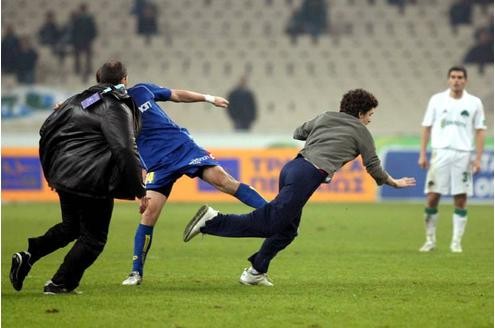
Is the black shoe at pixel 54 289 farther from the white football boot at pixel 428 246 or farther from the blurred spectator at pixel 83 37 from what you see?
the blurred spectator at pixel 83 37

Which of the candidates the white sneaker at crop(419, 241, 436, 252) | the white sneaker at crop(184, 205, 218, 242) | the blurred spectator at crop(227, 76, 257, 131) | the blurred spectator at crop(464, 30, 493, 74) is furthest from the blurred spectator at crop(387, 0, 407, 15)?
the white sneaker at crop(184, 205, 218, 242)

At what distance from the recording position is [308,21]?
32.3m

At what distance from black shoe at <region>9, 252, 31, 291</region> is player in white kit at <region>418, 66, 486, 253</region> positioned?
21.5 feet

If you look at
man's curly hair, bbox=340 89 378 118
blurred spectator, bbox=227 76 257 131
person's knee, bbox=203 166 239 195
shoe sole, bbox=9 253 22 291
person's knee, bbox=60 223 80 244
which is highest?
man's curly hair, bbox=340 89 378 118

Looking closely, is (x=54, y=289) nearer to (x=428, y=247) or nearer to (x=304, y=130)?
(x=304, y=130)

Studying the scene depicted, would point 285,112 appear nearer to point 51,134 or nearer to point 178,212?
point 178,212

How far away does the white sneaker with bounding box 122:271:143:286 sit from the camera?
→ 10602mm

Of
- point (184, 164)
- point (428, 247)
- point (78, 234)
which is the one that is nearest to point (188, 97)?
point (184, 164)

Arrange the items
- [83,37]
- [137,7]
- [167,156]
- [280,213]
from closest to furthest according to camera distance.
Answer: [280,213], [167,156], [83,37], [137,7]

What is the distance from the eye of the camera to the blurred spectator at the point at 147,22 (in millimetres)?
32500

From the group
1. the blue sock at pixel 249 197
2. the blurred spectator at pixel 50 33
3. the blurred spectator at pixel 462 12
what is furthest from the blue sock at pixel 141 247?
the blurred spectator at pixel 462 12

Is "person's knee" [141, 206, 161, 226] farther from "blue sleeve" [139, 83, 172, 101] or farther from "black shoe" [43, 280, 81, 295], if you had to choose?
"black shoe" [43, 280, 81, 295]

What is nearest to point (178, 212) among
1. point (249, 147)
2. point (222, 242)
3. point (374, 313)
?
point (249, 147)

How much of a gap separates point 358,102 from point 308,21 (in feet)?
72.7
